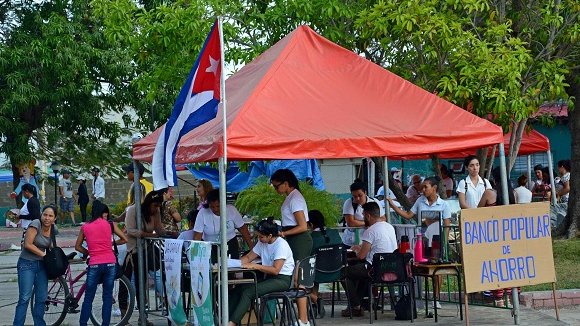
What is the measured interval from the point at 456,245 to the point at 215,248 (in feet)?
10.0

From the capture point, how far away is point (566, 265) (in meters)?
18.2

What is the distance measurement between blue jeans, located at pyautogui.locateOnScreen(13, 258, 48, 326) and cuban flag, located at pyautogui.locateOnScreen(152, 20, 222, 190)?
226 centimetres

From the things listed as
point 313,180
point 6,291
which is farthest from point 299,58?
point 313,180

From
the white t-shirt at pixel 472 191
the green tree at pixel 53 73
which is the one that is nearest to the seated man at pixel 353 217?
the white t-shirt at pixel 472 191

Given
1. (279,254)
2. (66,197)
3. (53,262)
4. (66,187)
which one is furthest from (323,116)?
(66,197)

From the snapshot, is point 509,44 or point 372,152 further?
point 509,44

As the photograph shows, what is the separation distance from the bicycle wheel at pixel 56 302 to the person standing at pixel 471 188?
5242 mm

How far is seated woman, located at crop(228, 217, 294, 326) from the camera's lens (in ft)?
38.3

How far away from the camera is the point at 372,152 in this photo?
11.8 meters

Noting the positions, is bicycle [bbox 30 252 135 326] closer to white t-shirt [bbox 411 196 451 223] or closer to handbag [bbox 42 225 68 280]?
handbag [bbox 42 225 68 280]

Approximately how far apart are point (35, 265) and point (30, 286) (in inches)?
9.9

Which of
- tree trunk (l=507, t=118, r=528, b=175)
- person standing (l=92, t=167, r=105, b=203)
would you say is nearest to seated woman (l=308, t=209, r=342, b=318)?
tree trunk (l=507, t=118, r=528, b=175)

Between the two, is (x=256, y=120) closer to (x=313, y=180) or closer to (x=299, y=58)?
(x=299, y=58)

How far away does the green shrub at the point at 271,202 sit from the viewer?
20578 millimetres
